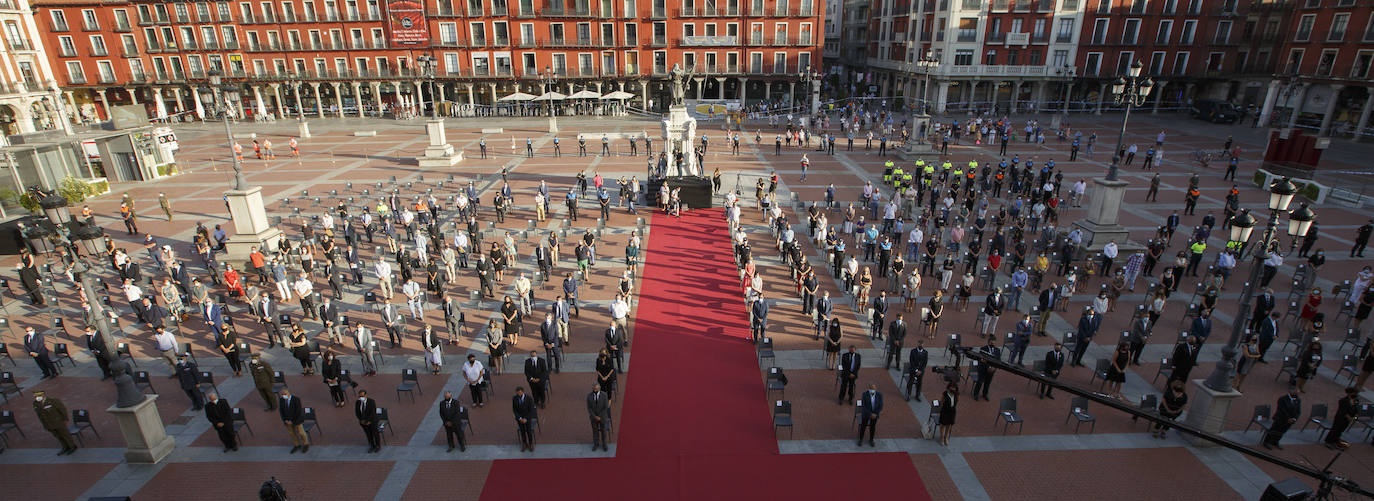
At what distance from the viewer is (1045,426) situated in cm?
1159

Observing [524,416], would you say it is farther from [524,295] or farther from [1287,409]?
[1287,409]

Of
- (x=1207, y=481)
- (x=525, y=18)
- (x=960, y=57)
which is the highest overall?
(x=525, y=18)

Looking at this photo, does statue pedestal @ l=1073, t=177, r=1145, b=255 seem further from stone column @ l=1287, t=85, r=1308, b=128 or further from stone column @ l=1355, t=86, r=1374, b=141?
stone column @ l=1287, t=85, r=1308, b=128

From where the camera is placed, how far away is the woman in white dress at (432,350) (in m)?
13.0

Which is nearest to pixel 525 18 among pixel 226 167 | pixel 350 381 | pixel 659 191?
pixel 226 167

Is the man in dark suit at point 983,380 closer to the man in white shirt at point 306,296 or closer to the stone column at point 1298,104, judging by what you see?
the man in white shirt at point 306,296

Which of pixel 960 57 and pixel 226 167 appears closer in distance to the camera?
pixel 226 167

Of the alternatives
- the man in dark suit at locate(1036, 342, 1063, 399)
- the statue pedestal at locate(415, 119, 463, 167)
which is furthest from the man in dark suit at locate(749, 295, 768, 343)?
the statue pedestal at locate(415, 119, 463, 167)

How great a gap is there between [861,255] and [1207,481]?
1157 centimetres

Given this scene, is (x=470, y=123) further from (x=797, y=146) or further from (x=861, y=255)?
(x=861, y=255)

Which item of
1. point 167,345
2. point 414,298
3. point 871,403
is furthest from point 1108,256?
point 167,345

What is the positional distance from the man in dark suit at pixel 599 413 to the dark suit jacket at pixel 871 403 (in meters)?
4.40

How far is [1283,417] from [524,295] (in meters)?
15.1

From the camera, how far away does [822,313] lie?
14578 millimetres
